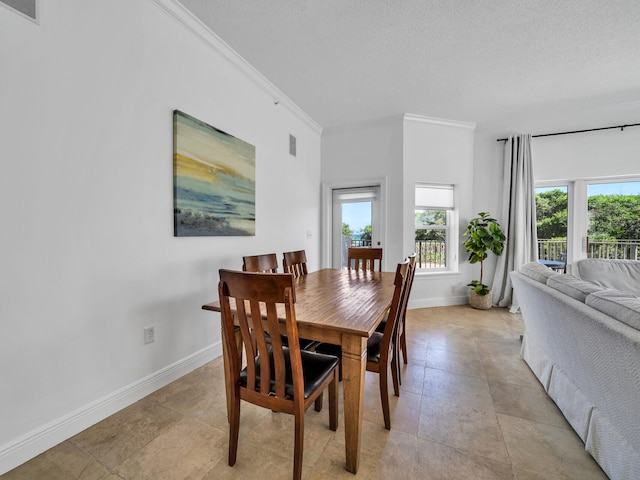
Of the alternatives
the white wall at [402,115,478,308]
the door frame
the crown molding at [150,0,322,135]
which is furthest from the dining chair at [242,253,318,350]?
the white wall at [402,115,478,308]

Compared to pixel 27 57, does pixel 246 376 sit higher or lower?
lower

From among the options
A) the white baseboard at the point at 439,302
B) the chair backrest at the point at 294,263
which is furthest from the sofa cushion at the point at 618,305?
the white baseboard at the point at 439,302

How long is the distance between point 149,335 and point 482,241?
409cm

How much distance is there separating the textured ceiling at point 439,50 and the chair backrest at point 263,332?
6.97ft

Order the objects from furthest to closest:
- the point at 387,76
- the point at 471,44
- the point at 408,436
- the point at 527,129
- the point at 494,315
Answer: the point at 527,129 < the point at 494,315 < the point at 387,76 < the point at 471,44 < the point at 408,436

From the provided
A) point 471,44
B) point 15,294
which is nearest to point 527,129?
point 471,44

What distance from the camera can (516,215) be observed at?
158 inches

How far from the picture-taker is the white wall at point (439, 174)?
13.1ft

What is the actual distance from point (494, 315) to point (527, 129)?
279 cm

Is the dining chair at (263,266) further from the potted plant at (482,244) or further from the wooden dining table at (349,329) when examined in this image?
the potted plant at (482,244)

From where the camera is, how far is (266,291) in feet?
3.64

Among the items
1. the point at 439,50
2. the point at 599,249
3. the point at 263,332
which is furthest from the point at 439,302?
the point at 263,332

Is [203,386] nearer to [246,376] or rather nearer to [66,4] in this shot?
[246,376]

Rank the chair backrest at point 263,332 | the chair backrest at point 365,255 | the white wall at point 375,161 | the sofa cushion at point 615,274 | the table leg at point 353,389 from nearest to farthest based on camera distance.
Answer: the chair backrest at point 263,332 → the table leg at point 353,389 → the sofa cushion at point 615,274 → the chair backrest at point 365,255 → the white wall at point 375,161
